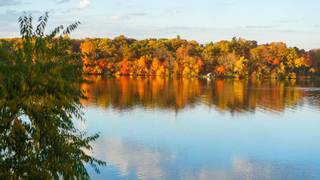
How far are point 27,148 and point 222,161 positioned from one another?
1926 cm

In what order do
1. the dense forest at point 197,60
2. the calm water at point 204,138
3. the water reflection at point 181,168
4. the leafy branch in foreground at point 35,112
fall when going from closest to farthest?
the leafy branch in foreground at point 35,112 → the water reflection at point 181,168 → the calm water at point 204,138 → the dense forest at point 197,60

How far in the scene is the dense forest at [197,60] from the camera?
142 meters

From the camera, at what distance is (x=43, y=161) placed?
1259cm

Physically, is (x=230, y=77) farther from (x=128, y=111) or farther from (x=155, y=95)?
(x=128, y=111)

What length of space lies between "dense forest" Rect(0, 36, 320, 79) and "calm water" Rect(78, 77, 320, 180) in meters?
76.7

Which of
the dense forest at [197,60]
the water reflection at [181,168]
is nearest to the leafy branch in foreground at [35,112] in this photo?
the water reflection at [181,168]

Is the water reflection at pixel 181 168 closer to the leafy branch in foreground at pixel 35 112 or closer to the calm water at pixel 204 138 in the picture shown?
the calm water at pixel 204 138

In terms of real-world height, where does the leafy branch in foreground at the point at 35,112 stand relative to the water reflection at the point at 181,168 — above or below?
above

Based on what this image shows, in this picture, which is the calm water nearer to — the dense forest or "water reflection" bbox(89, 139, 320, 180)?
"water reflection" bbox(89, 139, 320, 180)

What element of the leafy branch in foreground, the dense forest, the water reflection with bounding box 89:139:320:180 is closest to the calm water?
the water reflection with bounding box 89:139:320:180

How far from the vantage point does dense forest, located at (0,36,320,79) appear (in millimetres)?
142125

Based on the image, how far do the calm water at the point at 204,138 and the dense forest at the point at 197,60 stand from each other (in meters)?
76.7

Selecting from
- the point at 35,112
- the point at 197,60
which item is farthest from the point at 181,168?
the point at 197,60

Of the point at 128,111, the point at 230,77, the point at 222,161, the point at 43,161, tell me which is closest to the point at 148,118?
the point at 128,111
